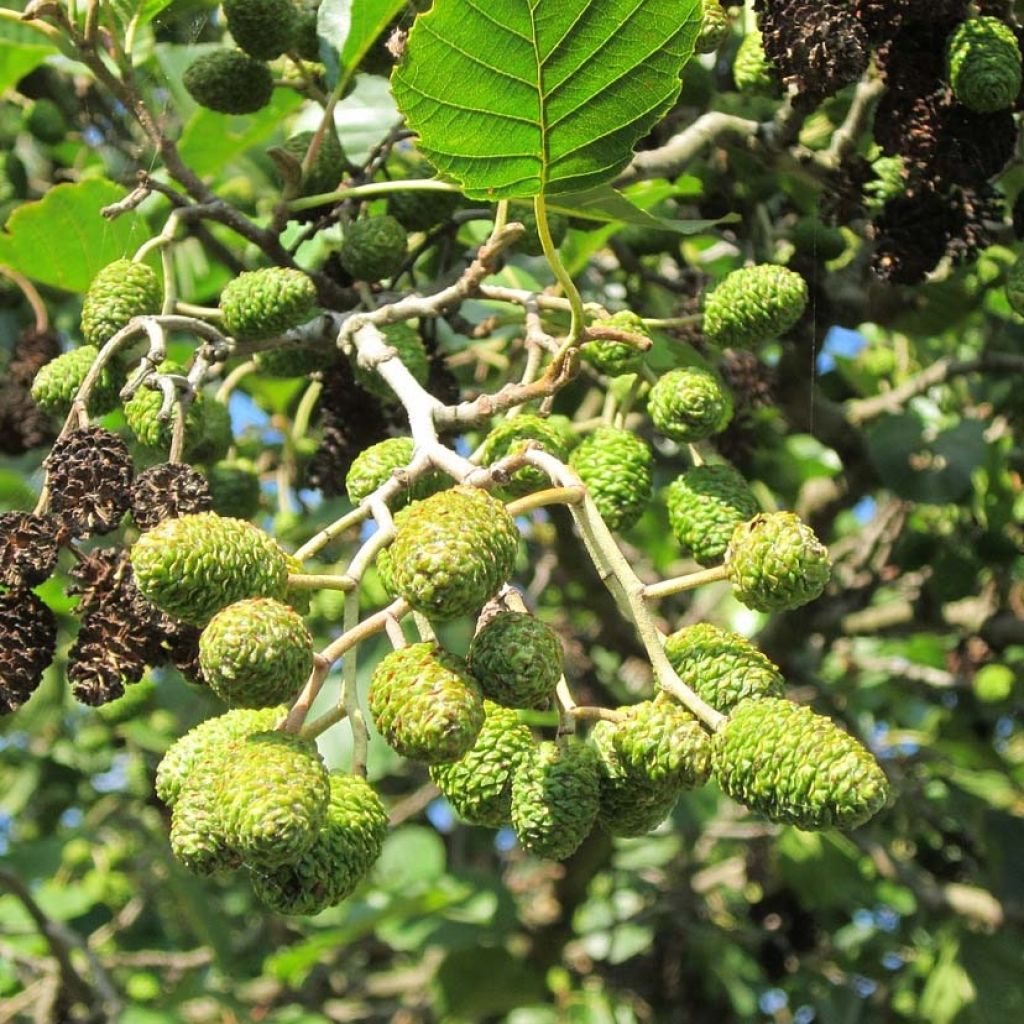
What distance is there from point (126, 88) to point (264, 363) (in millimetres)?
413

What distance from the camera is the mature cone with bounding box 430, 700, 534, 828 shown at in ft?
4.00

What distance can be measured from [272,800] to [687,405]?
73 cm

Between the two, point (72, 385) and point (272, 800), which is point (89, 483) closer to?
point (72, 385)

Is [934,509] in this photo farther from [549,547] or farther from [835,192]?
[835,192]

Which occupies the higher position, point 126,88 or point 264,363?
point 126,88

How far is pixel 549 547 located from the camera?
11.9ft

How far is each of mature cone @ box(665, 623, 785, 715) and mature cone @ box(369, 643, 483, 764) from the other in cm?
22

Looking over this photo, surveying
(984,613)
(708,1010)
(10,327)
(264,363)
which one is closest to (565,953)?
(708,1010)

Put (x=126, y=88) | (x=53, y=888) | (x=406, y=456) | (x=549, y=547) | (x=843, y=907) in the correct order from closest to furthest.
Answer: (x=406, y=456), (x=126, y=88), (x=549, y=547), (x=53, y=888), (x=843, y=907)

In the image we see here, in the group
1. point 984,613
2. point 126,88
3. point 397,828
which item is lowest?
point 397,828

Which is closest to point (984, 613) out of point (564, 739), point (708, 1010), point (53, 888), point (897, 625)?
point (897, 625)

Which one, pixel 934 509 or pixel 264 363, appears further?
pixel 934 509

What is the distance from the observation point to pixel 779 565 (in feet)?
3.90

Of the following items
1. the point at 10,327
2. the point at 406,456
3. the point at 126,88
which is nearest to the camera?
the point at 406,456
